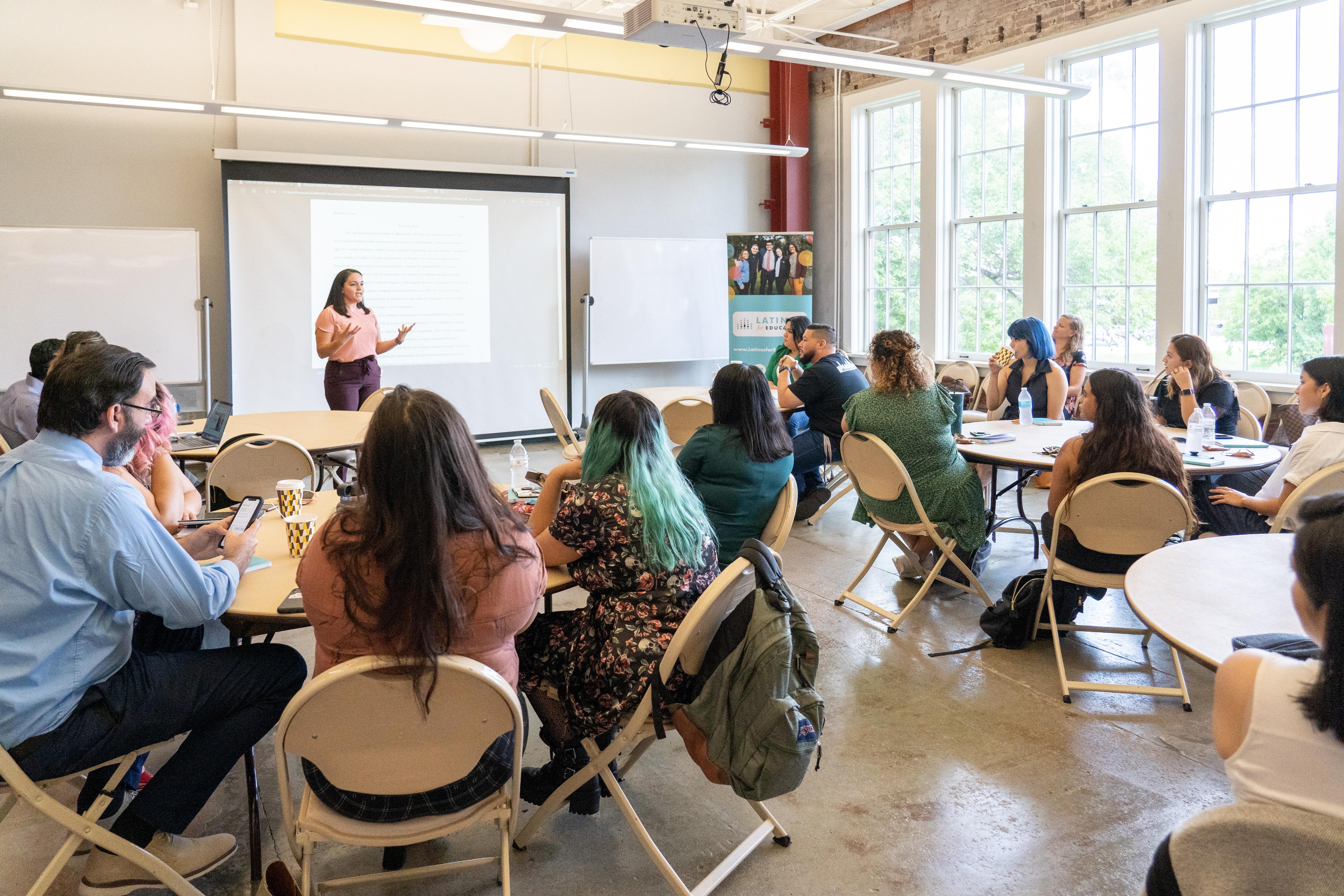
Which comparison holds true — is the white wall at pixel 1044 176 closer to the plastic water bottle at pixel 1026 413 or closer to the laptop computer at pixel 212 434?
the plastic water bottle at pixel 1026 413

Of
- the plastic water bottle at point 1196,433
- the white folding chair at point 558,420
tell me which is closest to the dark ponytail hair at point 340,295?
the white folding chair at point 558,420

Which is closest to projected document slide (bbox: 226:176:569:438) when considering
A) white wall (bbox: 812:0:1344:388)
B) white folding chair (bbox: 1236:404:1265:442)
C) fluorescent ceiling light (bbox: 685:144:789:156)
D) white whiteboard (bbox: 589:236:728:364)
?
white whiteboard (bbox: 589:236:728:364)

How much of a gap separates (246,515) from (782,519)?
A: 1560mm

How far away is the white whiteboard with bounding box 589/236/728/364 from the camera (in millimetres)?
9219

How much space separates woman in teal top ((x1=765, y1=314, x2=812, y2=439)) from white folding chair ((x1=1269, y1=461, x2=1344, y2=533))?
289 centimetres

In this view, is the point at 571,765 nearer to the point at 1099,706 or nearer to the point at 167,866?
the point at 167,866

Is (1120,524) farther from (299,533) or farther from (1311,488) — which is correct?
(299,533)

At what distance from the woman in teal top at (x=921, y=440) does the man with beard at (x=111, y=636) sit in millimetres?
2607

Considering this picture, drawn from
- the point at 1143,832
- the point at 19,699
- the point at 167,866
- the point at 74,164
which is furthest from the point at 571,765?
the point at 74,164

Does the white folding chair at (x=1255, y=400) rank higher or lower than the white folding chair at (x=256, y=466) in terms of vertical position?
higher

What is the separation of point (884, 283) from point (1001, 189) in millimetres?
1619

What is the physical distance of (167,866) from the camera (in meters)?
2.05

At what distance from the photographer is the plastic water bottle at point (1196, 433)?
420cm

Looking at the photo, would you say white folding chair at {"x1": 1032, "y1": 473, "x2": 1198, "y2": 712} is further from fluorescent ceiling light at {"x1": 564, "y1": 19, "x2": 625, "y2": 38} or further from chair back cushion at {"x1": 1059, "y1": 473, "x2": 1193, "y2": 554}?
fluorescent ceiling light at {"x1": 564, "y1": 19, "x2": 625, "y2": 38}
